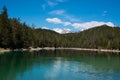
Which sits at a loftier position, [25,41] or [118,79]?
[25,41]

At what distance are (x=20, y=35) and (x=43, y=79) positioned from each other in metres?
97.2

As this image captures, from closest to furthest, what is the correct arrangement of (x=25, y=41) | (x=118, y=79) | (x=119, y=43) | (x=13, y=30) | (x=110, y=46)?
(x=118, y=79), (x=13, y=30), (x=25, y=41), (x=119, y=43), (x=110, y=46)

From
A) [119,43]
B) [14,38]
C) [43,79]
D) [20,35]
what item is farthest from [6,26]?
[119,43]

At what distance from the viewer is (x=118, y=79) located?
121 ft

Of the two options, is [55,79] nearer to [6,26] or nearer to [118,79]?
[118,79]

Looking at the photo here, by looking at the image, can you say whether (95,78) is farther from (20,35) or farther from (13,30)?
(20,35)

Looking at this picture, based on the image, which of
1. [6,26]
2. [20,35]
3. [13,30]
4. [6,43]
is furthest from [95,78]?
[20,35]

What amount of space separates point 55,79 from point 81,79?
4.00 m

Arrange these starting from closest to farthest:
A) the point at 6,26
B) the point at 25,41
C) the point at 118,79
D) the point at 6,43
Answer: the point at 118,79 < the point at 6,43 < the point at 6,26 < the point at 25,41

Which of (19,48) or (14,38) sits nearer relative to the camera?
(14,38)

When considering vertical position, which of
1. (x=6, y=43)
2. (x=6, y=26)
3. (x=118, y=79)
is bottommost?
(x=118, y=79)

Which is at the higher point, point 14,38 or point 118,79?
point 14,38

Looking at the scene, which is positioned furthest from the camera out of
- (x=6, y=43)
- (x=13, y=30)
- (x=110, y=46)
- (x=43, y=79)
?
(x=110, y=46)

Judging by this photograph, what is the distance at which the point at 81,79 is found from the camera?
3541 centimetres
